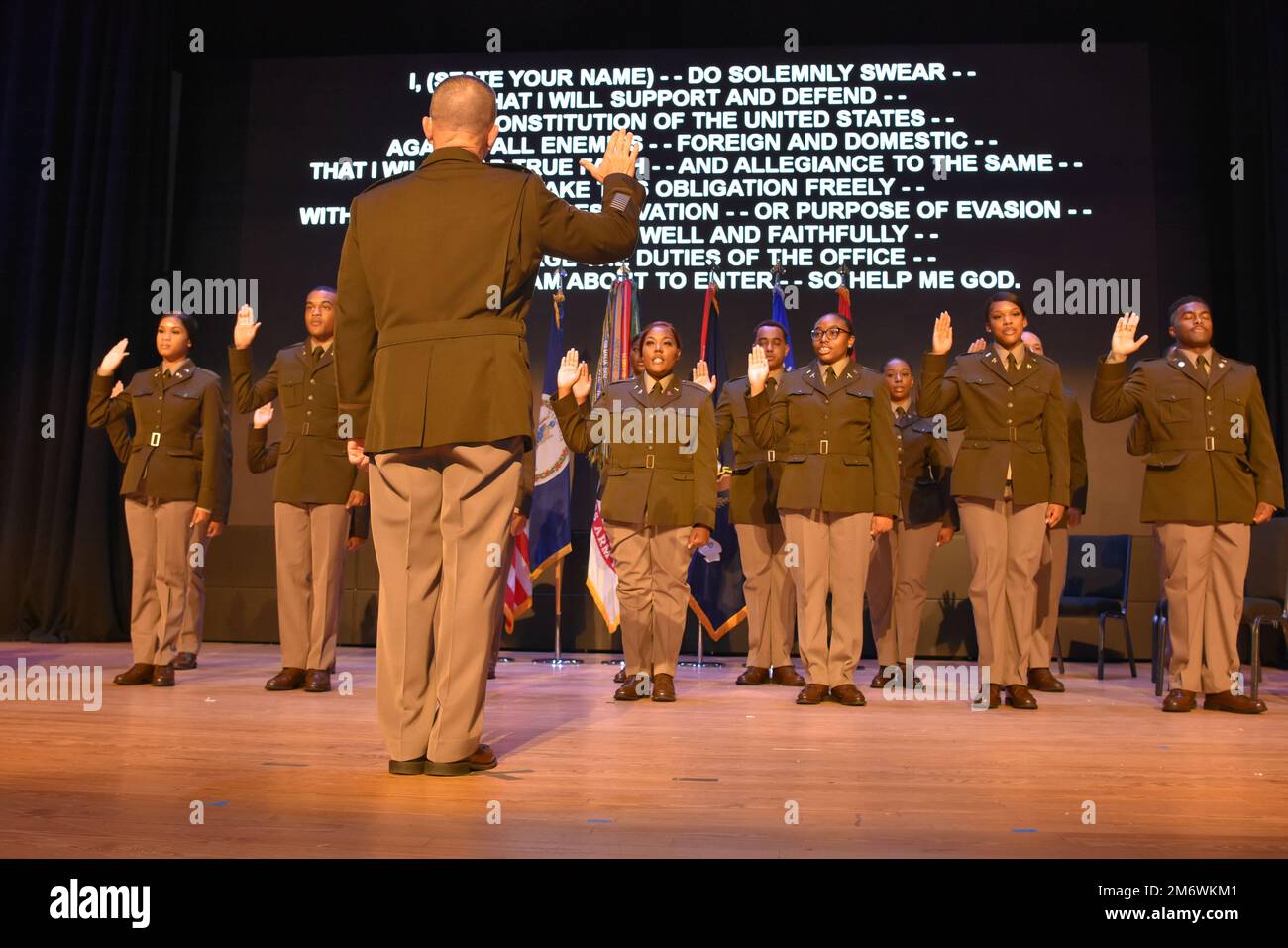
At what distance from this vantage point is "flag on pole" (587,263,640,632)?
672 cm

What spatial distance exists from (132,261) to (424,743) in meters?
Answer: 6.25

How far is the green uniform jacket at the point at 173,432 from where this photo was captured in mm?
4801

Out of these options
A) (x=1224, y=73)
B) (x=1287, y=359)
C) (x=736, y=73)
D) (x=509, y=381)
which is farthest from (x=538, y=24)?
(x=509, y=381)

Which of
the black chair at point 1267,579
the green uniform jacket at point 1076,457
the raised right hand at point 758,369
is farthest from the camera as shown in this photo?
the green uniform jacket at point 1076,457

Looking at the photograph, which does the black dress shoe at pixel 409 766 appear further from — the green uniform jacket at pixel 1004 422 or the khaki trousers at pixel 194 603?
the khaki trousers at pixel 194 603

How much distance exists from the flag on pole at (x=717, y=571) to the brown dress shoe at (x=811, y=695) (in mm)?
2072

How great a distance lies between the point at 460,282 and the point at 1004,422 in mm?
2681

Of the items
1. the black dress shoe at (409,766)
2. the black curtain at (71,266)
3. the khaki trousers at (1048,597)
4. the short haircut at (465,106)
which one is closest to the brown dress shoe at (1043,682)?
the khaki trousers at (1048,597)

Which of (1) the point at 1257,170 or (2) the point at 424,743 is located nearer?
(2) the point at 424,743

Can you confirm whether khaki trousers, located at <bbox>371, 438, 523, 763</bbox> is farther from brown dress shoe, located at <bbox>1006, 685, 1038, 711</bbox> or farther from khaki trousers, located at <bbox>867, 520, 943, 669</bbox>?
khaki trousers, located at <bbox>867, 520, 943, 669</bbox>

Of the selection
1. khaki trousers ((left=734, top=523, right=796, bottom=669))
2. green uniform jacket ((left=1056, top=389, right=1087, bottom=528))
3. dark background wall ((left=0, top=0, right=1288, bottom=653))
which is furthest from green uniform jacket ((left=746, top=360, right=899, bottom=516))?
dark background wall ((left=0, top=0, right=1288, bottom=653))

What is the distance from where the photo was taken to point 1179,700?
4.38 metres

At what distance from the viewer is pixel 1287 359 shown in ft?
21.8
